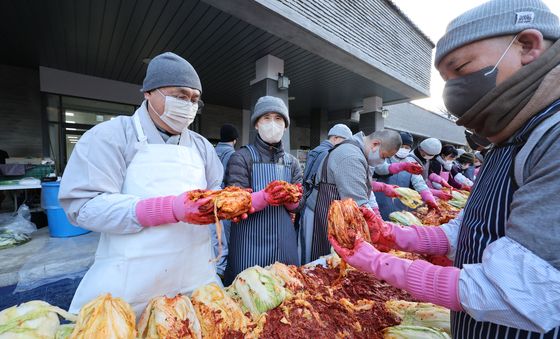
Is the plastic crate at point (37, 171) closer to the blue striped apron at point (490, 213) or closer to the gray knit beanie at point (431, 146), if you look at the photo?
the blue striped apron at point (490, 213)

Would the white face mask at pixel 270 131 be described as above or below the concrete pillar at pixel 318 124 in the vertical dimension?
below

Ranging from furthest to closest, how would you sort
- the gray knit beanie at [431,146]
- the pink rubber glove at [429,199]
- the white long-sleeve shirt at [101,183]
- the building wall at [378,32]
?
1. the building wall at [378,32]
2. the gray knit beanie at [431,146]
3. the pink rubber glove at [429,199]
4. the white long-sleeve shirt at [101,183]

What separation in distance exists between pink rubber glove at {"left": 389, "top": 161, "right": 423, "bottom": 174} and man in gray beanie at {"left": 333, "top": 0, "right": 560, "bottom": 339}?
387 cm

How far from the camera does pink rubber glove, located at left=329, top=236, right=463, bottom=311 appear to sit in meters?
0.89

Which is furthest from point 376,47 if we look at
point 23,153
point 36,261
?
point 23,153

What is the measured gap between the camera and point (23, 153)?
7.79 meters

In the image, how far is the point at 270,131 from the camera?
2.62m

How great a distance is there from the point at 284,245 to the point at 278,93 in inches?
229

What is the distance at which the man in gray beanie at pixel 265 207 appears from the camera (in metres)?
2.44

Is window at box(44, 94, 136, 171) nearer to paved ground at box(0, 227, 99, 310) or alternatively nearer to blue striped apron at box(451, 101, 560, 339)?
paved ground at box(0, 227, 99, 310)

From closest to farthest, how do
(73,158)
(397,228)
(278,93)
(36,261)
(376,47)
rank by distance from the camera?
(73,158), (397,228), (36,261), (278,93), (376,47)

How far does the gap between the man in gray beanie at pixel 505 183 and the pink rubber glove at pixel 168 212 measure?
0.94 metres

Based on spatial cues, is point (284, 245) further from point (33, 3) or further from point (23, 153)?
point (23, 153)

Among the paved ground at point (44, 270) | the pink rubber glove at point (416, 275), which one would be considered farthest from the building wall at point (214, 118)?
the pink rubber glove at point (416, 275)
